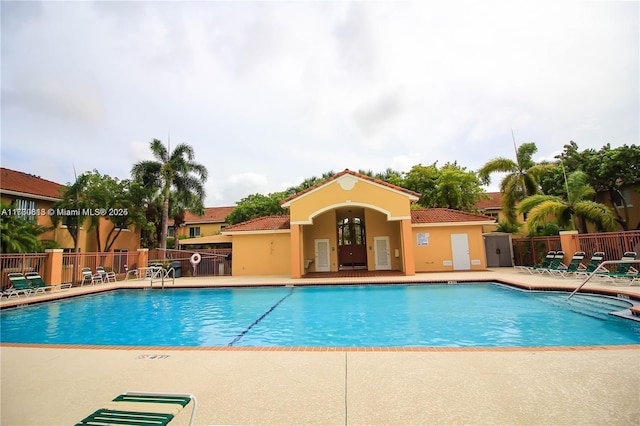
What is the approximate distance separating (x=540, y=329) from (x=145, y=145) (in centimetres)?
3165

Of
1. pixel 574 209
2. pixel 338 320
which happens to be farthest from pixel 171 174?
pixel 574 209

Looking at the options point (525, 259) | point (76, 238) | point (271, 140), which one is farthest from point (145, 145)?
point (525, 259)

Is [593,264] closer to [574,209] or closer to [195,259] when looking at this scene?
[574,209]

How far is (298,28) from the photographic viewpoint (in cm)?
1038

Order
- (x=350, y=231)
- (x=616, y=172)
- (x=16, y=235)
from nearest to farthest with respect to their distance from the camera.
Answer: (x=16, y=235) → (x=616, y=172) → (x=350, y=231)

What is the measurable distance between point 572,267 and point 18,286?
26.5 metres

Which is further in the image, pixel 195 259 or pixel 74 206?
pixel 195 259

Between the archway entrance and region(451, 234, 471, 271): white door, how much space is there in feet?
20.7

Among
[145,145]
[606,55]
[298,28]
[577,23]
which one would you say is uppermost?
[145,145]

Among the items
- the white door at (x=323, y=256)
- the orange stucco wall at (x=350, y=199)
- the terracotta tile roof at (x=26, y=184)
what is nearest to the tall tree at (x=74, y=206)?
the terracotta tile roof at (x=26, y=184)

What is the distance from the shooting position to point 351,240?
25.0m

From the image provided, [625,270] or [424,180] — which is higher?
[424,180]

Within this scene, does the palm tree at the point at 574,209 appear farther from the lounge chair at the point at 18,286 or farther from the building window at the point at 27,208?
the building window at the point at 27,208

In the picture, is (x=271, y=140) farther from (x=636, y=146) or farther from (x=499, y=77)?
(x=636, y=146)
